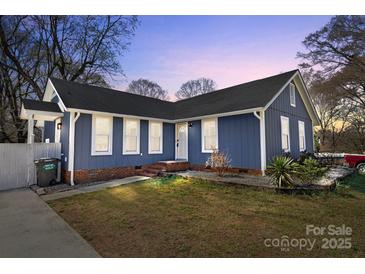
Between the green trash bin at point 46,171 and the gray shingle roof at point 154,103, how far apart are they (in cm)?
250

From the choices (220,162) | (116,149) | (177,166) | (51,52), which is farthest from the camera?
A: (51,52)

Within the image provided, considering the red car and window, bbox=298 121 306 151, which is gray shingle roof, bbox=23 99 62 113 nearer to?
window, bbox=298 121 306 151

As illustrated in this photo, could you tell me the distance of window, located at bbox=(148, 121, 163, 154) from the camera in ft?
36.2

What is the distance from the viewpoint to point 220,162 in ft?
29.7

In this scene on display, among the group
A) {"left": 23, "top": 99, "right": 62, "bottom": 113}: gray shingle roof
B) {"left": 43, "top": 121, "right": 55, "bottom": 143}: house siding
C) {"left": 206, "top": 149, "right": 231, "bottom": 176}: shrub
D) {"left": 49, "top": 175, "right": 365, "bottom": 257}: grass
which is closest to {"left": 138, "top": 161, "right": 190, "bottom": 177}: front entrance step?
{"left": 206, "top": 149, "right": 231, "bottom": 176}: shrub

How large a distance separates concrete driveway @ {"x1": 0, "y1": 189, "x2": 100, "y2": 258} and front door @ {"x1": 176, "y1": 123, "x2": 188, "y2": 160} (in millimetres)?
7200

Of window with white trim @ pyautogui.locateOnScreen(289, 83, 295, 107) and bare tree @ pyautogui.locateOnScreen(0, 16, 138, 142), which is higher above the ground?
bare tree @ pyautogui.locateOnScreen(0, 16, 138, 142)

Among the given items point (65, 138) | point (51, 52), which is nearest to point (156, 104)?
point (65, 138)

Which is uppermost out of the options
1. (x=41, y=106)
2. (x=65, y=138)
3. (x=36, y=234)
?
(x=41, y=106)

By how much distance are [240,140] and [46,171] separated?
334 inches

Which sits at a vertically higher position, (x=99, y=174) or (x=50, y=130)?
(x=50, y=130)

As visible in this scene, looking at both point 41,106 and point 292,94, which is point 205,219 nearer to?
point 41,106

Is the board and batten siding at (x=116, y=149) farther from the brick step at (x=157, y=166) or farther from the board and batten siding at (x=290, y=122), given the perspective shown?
the board and batten siding at (x=290, y=122)

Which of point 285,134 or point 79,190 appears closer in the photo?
point 79,190
